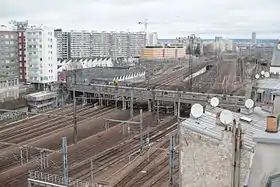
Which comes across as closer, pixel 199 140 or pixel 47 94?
pixel 199 140

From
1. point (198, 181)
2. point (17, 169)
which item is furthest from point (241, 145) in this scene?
point (17, 169)

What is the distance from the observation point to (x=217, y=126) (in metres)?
6.71

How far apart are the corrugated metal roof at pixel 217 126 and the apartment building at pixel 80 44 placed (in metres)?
51.3

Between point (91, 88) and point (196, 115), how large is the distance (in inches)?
720

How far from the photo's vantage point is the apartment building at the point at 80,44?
2266 inches

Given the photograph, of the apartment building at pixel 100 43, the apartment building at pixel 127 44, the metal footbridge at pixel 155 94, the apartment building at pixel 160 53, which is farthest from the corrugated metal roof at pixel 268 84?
the apartment building at pixel 160 53

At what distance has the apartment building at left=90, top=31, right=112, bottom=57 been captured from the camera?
6159cm

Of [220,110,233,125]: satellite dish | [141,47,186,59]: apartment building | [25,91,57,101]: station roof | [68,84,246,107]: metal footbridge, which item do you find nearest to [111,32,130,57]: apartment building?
[141,47,186,59]: apartment building

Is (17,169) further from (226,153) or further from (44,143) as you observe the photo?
(226,153)

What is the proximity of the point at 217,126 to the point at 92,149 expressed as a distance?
30.8 feet

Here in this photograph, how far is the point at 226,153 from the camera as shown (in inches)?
243

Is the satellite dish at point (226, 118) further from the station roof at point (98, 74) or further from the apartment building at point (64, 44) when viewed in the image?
the apartment building at point (64, 44)

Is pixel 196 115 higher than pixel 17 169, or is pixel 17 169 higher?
pixel 196 115

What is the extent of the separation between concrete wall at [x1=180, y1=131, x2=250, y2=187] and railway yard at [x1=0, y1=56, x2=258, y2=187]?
4660mm
